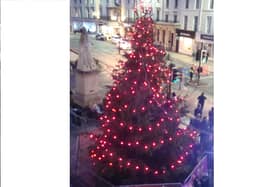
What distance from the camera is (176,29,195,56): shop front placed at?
2.44m

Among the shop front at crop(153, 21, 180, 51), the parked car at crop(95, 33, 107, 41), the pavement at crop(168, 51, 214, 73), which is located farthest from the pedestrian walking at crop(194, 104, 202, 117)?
the parked car at crop(95, 33, 107, 41)

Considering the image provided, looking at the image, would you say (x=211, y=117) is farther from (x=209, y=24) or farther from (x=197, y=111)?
(x=209, y=24)

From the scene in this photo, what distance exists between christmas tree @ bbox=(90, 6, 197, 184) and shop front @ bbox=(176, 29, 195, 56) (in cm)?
12

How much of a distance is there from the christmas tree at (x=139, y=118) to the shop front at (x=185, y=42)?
125mm

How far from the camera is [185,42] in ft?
8.07

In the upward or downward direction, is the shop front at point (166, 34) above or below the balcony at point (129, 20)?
below

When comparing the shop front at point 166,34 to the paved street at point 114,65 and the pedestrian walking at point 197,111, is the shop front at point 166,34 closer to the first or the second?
the paved street at point 114,65

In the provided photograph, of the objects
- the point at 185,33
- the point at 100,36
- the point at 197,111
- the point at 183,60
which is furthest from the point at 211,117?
the point at 100,36

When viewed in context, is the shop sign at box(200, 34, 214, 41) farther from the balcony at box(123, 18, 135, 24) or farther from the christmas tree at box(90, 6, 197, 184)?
the balcony at box(123, 18, 135, 24)

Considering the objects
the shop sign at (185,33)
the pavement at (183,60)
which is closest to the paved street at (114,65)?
the pavement at (183,60)

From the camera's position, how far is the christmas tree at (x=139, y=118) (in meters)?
2.38

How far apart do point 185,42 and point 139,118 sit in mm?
537
